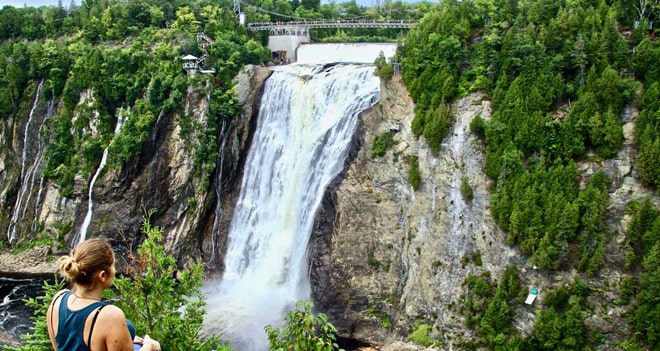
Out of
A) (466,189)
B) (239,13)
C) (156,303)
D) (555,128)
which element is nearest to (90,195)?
(239,13)

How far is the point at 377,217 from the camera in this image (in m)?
27.9

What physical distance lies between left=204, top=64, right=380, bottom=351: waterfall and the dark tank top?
23.1 metres

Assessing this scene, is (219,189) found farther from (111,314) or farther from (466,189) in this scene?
(111,314)

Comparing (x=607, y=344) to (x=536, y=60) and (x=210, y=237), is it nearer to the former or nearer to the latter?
(x=536, y=60)

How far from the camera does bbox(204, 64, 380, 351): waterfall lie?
30.1 metres

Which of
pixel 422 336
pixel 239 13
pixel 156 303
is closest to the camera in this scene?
pixel 156 303

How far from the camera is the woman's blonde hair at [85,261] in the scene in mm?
4941

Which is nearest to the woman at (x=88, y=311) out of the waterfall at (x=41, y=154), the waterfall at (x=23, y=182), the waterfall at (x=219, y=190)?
the waterfall at (x=219, y=190)

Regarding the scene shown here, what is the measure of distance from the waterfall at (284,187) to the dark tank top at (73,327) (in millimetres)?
23142

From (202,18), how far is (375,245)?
27533 millimetres

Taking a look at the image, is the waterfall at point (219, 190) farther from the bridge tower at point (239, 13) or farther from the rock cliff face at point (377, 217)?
the bridge tower at point (239, 13)

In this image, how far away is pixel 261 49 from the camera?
135 ft

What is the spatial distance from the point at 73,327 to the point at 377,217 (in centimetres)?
2336

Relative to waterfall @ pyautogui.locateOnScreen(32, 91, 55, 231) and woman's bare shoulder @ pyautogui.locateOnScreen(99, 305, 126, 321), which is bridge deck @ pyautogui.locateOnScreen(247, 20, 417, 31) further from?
woman's bare shoulder @ pyautogui.locateOnScreen(99, 305, 126, 321)
